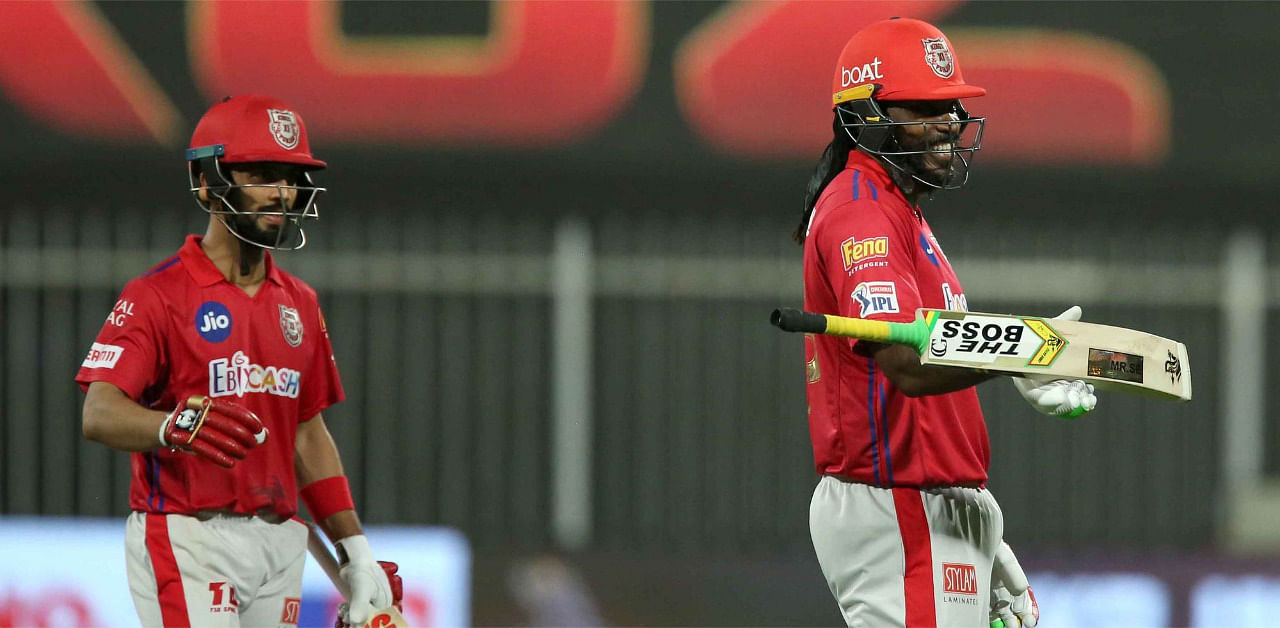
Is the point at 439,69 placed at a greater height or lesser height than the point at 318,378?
greater

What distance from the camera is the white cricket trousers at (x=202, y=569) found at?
3705 millimetres

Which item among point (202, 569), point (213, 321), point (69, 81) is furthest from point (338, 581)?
point (69, 81)

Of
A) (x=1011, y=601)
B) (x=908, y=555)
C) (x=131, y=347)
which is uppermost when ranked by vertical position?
(x=131, y=347)

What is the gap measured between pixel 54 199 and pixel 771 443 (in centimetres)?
339

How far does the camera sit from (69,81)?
25.2ft

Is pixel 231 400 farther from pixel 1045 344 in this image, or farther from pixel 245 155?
pixel 1045 344

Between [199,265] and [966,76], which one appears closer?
[199,265]

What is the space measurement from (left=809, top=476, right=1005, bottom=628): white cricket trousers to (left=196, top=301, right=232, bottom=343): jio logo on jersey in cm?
141

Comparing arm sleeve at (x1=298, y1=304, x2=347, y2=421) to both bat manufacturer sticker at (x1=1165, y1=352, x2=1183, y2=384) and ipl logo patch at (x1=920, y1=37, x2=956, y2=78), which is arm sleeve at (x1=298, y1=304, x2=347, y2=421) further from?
bat manufacturer sticker at (x1=1165, y1=352, x2=1183, y2=384)

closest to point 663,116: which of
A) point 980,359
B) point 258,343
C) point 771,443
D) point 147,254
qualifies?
point 771,443

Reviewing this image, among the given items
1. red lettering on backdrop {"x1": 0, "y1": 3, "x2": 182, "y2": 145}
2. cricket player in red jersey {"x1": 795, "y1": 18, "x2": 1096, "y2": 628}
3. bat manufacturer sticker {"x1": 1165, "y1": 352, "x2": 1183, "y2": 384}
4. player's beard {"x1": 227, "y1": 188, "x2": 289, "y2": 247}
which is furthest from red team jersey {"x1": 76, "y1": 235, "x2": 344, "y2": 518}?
red lettering on backdrop {"x1": 0, "y1": 3, "x2": 182, "y2": 145}

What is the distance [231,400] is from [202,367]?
0.10 m

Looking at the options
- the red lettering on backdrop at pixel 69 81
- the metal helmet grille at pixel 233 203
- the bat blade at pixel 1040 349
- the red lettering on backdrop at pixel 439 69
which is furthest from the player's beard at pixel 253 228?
the red lettering on backdrop at pixel 69 81

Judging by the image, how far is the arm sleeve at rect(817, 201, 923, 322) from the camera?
3.09m
